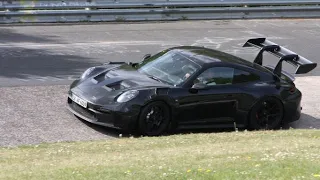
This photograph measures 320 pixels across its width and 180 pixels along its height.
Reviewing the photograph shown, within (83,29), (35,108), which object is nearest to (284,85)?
(35,108)

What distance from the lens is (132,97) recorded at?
1072 cm

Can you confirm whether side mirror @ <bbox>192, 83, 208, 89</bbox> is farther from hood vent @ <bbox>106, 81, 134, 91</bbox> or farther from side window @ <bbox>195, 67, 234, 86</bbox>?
hood vent @ <bbox>106, 81, 134, 91</bbox>

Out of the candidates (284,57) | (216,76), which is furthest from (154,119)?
(284,57)

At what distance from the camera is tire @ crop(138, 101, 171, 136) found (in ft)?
35.2

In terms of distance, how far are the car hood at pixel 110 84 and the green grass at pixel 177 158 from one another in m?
1.17

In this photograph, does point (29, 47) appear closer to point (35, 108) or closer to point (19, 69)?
point (19, 69)

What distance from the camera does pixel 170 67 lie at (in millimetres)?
11789

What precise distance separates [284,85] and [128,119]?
10.3 ft

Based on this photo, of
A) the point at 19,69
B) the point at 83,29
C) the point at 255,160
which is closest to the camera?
the point at 255,160

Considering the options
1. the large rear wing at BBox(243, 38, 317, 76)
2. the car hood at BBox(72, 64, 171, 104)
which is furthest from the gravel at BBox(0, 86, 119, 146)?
the large rear wing at BBox(243, 38, 317, 76)

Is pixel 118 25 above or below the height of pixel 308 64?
below

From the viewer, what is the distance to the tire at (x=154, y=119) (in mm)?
10742

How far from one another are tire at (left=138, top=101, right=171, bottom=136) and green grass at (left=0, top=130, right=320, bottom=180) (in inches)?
25.0

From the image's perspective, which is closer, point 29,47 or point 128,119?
point 128,119
